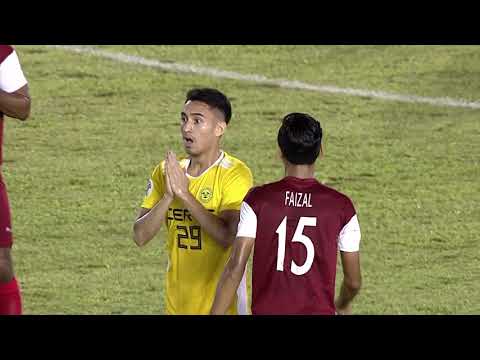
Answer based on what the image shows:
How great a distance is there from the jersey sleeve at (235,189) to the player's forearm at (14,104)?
953 mm

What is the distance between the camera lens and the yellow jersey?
6.56m

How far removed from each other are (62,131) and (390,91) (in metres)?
3.12

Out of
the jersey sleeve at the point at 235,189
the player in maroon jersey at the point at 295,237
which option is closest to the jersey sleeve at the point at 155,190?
the jersey sleeve at the point at 235,189

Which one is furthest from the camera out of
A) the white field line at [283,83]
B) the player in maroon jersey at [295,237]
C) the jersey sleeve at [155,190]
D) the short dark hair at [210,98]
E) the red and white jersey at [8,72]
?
the white field line at [283,83]

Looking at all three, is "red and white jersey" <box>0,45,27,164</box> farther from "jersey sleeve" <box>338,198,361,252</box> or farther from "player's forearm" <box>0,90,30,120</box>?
"jersey sleeve" <box>338,198,361,252</box>

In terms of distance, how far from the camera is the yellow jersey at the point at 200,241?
6559mm

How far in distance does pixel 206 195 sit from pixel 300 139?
0.90 metres

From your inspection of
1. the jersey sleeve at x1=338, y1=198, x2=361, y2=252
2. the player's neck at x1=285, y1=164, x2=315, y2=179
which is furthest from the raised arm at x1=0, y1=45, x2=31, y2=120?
the jersey sleeve at x1=338, y1=198, x2=361, y2=252

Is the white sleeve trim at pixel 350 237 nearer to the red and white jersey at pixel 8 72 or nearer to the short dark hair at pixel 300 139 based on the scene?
the short dark hair at pixel 300 139

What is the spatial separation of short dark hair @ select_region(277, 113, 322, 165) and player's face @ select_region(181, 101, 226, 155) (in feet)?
2.41

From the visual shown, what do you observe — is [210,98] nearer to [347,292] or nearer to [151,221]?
[151,221]

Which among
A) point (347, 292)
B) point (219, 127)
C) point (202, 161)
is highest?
point (219, 127)

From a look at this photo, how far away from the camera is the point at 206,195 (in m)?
6.58

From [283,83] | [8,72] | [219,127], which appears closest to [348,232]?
[219,127]
